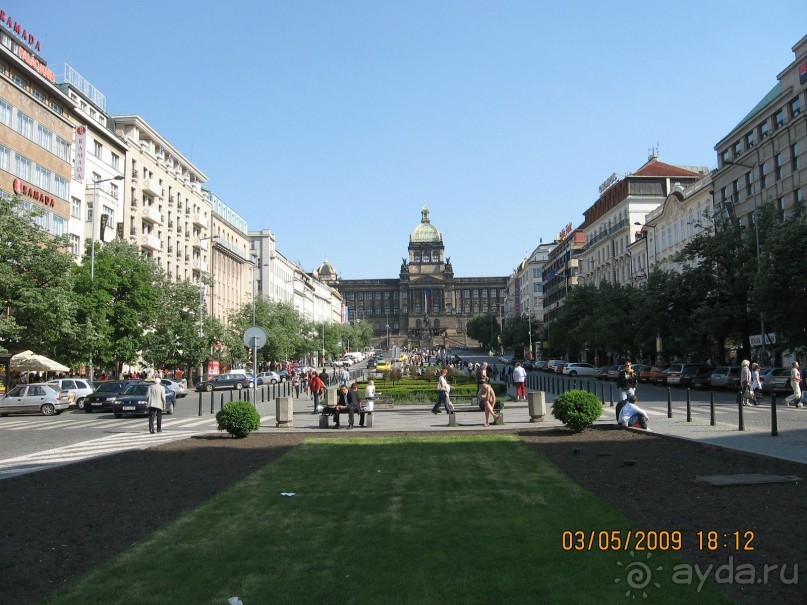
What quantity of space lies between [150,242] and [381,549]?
65594 millimetres

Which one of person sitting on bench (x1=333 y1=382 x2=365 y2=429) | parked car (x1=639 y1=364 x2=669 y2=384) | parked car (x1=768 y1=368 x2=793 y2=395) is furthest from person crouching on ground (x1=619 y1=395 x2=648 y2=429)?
parked car (x1=639 y1=364 x2=669 y2=384)

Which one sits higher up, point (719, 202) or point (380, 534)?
point (719, 202)

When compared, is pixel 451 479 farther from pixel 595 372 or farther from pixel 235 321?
pixel 235 321

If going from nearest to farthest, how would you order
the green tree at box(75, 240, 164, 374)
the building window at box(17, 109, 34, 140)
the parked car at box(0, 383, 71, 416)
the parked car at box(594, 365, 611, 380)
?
the parked car at box(0, 383, 71, 416)
the green tree at box(75, 240, 164, 374)
the building window at box(17, 109, 34, 140)
the parked car at box(594, 365, 611, 380)

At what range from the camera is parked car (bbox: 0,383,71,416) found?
114 feet

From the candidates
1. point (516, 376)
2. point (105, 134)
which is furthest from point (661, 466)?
point (105, 134)

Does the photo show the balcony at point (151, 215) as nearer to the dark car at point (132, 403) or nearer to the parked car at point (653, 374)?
the dark car at point (132, 403)

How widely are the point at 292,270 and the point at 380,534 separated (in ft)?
444

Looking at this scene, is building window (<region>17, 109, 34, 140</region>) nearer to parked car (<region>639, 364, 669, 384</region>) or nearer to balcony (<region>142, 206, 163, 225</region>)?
balcony (<region>142, 206, 163, 225</region>)

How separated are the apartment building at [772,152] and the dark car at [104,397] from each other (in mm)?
34892

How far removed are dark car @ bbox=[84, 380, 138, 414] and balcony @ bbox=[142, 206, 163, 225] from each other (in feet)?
116

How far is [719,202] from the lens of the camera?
62438 millimetres

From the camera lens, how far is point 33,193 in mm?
47031

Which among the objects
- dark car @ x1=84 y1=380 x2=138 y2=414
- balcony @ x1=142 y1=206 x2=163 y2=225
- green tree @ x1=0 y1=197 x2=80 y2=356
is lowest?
dark car @ x1=84 y1=380 x2=138 y2=414
